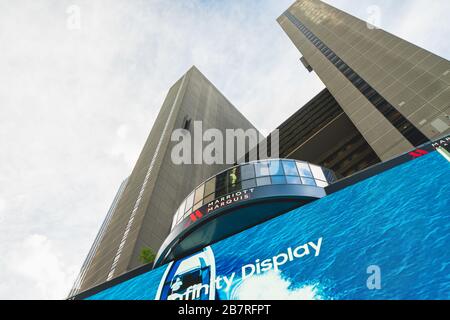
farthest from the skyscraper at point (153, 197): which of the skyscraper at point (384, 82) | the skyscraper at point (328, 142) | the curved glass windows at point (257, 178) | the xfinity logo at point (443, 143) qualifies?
the xfinity logo at point (443, 143)

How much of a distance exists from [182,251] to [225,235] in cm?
322

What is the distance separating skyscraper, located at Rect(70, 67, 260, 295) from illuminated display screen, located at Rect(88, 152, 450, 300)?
1603cm

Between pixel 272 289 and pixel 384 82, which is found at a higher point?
pixel 384 82

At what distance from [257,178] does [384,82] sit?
74.9 ft

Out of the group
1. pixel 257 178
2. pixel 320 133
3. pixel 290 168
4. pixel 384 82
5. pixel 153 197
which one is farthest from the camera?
pixel 320 133

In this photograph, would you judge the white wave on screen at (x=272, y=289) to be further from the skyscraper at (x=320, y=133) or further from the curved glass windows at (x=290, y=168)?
the curved glass windows at (x=290, y=168)

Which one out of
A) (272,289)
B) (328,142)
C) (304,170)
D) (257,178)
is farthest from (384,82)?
(272,289)

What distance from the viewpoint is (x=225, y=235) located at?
19.9 meters

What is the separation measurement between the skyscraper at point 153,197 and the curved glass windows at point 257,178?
43.3 feet

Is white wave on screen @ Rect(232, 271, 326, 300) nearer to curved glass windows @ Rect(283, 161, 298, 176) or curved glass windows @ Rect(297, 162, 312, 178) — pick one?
curved glass windows @ Rect(283, 161, 298, 176)

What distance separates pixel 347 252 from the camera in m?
12.7

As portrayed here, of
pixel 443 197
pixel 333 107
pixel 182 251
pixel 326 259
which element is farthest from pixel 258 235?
pixel 333 107

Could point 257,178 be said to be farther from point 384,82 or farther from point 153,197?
point 384,82
